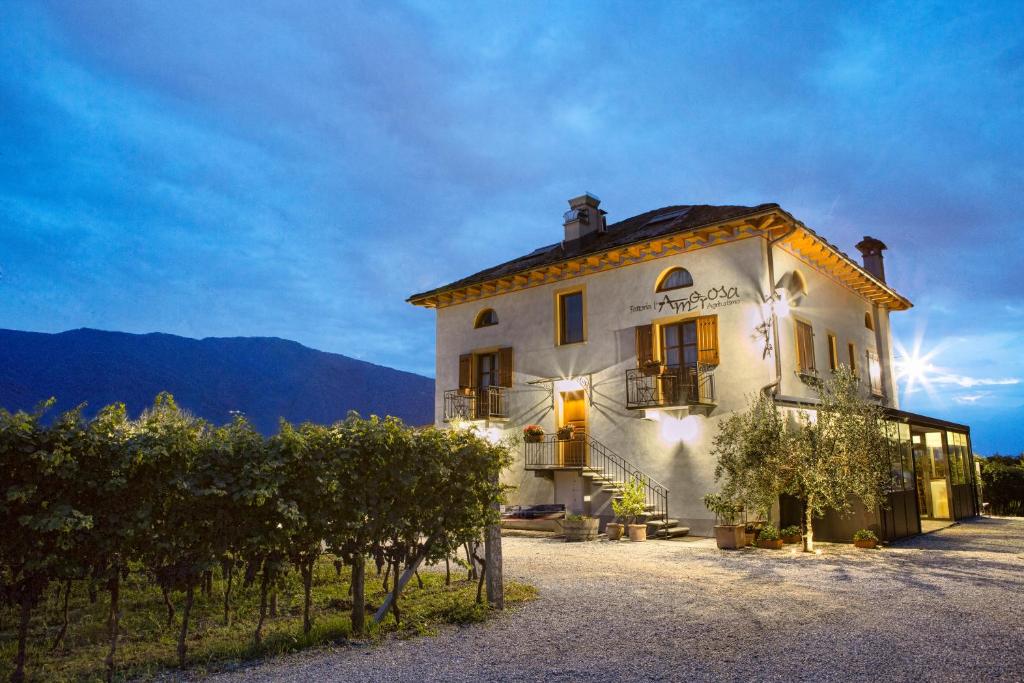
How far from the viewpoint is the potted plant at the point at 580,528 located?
14.5m

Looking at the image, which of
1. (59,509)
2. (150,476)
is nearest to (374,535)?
(150,476)

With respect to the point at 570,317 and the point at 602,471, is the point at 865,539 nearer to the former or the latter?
the point at 602,471

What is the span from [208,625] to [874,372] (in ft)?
65.0

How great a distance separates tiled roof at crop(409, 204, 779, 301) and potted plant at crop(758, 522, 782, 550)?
669 cm

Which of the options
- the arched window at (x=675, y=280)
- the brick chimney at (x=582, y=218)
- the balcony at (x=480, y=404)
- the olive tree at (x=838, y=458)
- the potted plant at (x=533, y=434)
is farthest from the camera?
the brick chimney at (x=582, y=218)

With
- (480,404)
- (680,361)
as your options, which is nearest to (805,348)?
(680,361)

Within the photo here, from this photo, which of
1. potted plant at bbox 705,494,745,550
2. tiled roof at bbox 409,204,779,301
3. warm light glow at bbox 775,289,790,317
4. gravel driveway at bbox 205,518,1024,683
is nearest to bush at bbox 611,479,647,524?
potted plant at bbox 705,494,745,550

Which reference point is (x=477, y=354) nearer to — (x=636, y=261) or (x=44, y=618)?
(x=636, y=261)

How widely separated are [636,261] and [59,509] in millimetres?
14329

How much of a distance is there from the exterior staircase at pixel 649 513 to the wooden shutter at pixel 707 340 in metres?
3.55

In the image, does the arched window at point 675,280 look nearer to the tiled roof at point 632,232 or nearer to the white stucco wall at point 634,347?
the white stucco wall at point 634,347

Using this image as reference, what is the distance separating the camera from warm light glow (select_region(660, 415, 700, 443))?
15.3 meters

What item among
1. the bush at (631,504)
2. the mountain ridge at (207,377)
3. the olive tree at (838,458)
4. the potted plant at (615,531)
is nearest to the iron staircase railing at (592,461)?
the bush at (631,504)

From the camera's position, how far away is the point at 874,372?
20328 mm
